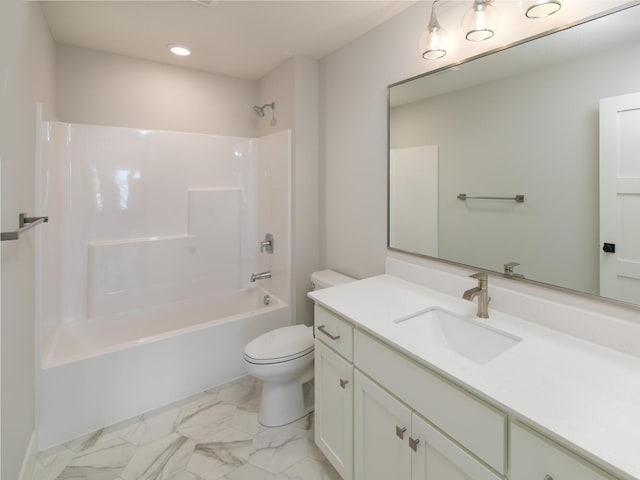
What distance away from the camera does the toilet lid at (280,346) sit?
1.83 meters

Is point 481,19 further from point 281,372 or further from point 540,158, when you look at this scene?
point 281,372

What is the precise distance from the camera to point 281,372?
1820 mm

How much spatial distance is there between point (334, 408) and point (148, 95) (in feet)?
8.75

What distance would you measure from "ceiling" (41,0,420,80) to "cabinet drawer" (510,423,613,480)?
1.96 m

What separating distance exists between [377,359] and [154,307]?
2141 millimetres

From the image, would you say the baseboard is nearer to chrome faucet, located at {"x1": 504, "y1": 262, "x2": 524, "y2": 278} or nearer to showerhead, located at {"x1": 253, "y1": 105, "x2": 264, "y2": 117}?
chrome faucet, located at {"x1": 504, "y1": 262, "x2": 524, "y2": 278}

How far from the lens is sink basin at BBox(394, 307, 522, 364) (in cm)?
119

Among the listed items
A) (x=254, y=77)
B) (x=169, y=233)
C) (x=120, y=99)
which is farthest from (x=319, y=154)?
(x=120, y=99)

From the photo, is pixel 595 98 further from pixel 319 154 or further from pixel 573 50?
pixel 319 154

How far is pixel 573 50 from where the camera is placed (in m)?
1.14

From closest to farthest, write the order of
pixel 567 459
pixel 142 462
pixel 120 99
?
pixel 567 459 < pixel 142 462 < pixel 120 99

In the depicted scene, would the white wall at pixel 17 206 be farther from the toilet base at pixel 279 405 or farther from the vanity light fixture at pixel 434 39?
the vanity light fixture at pixel 434 39

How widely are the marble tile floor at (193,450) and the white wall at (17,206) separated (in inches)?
10.6

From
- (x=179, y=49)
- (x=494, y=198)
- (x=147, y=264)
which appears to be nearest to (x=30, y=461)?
(x=147, y=264)
